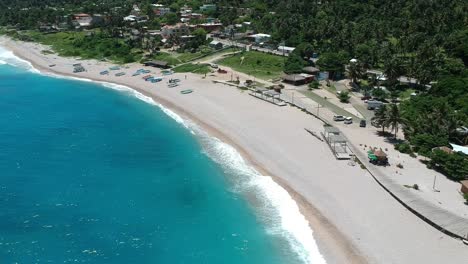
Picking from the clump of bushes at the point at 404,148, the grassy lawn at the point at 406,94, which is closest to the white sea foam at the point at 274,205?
the clump of bushes at the point at 404,148

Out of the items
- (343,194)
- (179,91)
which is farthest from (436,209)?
(179,91)

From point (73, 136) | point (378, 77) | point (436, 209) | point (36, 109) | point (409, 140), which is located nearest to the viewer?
point (436, 209)

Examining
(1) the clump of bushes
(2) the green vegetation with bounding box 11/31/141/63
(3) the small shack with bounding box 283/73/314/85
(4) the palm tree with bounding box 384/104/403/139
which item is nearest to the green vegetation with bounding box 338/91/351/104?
(3) the small shack with bounding box 283/73/314/85

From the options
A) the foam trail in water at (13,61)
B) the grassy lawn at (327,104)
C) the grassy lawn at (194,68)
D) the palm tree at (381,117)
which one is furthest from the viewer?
the foam trail in water at (13,61)

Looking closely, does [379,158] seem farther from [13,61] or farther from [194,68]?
[13,61]

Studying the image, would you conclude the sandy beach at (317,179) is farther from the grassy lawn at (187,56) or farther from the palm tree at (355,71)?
the grassy lawn at (187,56)

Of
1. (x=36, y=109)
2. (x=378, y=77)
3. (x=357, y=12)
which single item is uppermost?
(x=357, y=12)

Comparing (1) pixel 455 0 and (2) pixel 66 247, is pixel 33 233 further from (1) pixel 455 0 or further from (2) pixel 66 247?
(1) pixel 455 0

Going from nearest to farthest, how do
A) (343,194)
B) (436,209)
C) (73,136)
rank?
1. (436,209)
2. (343,194)
3. (73,136)
